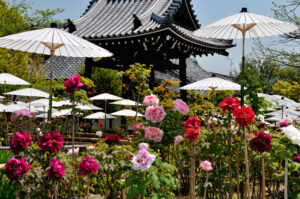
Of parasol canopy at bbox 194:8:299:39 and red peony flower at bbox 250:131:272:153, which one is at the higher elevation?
parasol canopy at bbox 194:8:299:39

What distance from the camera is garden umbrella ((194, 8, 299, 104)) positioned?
3.73 m

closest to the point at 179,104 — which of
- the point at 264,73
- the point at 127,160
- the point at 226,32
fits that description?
the point at 127,160

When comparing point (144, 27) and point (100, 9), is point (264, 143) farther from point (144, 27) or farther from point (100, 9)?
point (100, 9)

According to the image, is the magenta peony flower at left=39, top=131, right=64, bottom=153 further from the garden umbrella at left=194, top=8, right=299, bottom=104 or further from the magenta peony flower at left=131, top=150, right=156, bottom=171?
the garden umbrella at left=194, top=8, right=299, bottom=104

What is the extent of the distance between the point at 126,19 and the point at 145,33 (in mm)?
2615

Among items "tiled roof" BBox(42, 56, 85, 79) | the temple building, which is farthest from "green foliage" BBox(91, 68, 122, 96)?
the temple building

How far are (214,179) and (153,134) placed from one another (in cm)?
160

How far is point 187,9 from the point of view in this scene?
12234 millimetres

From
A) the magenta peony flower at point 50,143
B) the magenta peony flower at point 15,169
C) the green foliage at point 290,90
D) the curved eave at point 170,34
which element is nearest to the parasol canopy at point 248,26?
the magenta peony flower at point 50,143

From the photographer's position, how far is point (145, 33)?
8.96 m

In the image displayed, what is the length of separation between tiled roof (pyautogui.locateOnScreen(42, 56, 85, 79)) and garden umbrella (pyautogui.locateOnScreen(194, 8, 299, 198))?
50.5 feet

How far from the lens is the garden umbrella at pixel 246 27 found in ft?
12.2

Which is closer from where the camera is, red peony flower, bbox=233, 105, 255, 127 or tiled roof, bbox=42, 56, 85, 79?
red peony flower, bbox=233, 105, 255, 127

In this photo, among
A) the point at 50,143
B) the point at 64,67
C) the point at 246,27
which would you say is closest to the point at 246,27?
the point at 246,27
